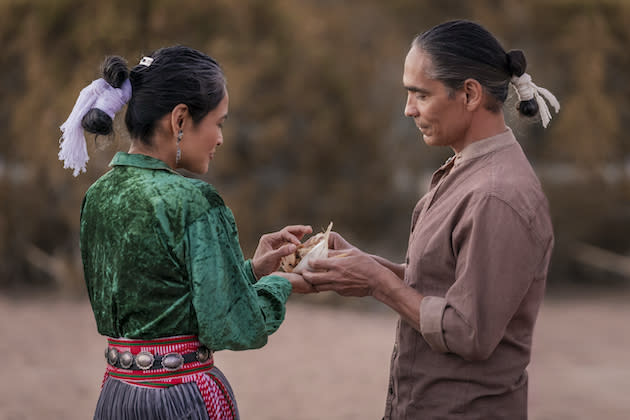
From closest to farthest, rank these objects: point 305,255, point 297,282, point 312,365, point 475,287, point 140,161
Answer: point 475,287 → point 140,161 → point 297,282 → point 305,255 → point 312,365

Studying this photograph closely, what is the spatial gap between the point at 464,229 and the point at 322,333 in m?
6.54

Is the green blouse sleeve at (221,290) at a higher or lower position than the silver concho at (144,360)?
higher

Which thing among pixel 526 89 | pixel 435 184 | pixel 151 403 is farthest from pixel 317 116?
pixel 151 403

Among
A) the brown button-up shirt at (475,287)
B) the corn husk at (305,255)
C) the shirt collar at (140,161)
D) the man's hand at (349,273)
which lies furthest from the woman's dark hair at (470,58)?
the shirt collar at (140,161)

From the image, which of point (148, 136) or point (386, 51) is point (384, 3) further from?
point (148, 136)

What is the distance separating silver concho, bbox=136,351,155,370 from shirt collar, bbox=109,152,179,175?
527 millimetres

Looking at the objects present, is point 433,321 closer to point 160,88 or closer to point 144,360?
point 144,360

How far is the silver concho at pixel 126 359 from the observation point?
7.06ft

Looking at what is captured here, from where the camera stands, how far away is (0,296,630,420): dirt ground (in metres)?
6.06

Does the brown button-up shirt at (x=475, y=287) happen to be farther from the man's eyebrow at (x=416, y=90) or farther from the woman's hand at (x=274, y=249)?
the woman's hand at (x=274, y=249)

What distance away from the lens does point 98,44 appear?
9750 mm

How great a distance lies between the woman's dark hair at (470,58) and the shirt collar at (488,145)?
9 centimetres

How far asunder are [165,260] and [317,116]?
816cm

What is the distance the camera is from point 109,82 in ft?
7.14
